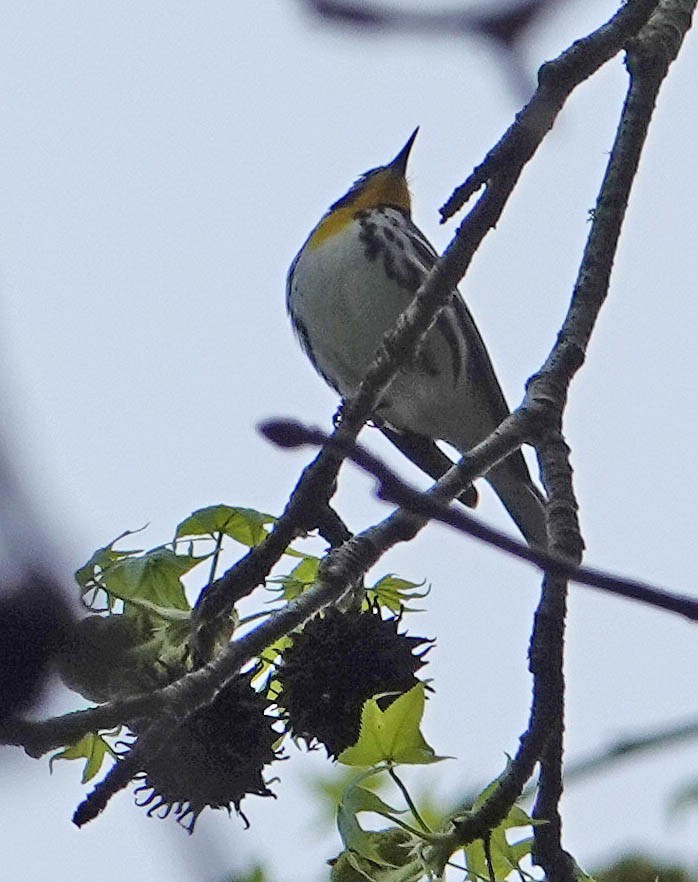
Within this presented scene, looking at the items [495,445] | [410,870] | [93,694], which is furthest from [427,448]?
[93,694]

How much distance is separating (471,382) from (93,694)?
5.23 m

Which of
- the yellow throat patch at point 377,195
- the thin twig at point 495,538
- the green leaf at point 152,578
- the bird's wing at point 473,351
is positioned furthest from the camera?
the yellow throat patch at point 377,195

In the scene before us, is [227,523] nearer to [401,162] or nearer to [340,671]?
[340,671]

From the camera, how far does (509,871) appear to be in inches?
94.8

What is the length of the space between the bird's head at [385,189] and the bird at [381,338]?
3.43ft

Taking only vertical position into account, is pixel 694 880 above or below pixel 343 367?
below

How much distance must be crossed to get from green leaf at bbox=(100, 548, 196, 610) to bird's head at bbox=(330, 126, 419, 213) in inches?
219

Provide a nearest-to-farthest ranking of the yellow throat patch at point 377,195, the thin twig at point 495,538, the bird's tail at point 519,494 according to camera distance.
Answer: the thin twig at point 495,538, the bird's tail at point 519,494, the yellow throat patch at point 377,195

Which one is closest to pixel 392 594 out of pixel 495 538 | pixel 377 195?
pixel 495 538

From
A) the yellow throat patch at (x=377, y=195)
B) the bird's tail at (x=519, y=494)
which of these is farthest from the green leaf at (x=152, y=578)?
the yellow throat patch at (x=377, y=195)

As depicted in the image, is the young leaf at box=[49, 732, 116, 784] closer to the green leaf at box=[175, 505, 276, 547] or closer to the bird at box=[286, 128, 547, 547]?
the green leaf at box=[175, 505, 276, 547]

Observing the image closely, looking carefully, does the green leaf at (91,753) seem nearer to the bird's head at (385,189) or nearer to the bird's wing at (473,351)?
the bird's wing at (473,351)

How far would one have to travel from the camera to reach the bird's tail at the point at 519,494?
21.2ft

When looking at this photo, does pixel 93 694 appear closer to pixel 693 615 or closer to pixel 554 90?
pixel 693 615
